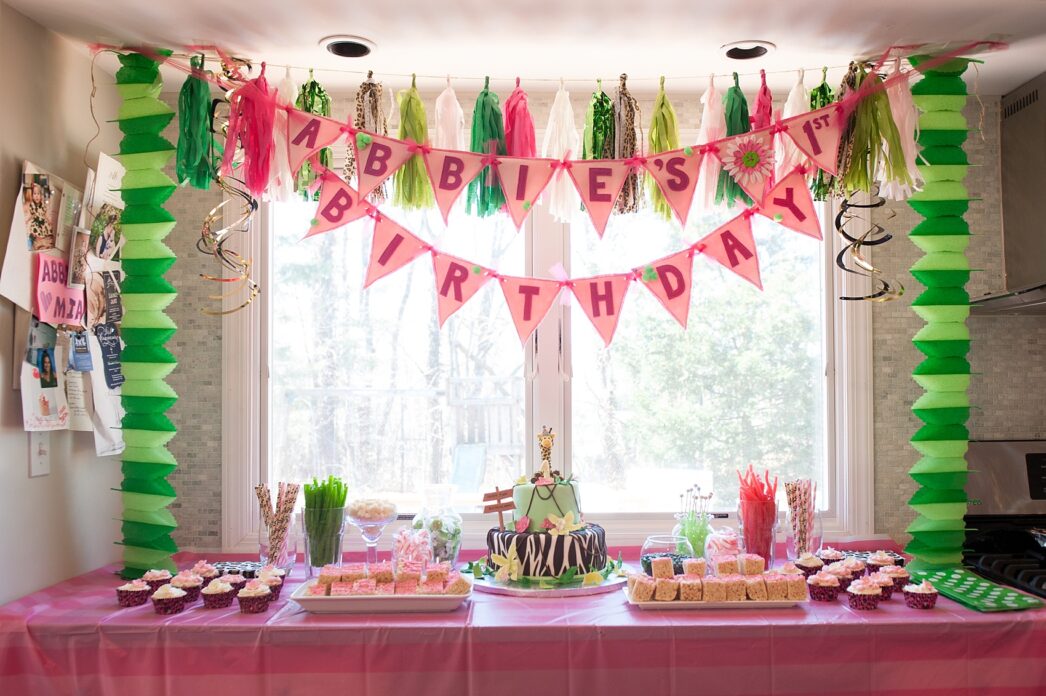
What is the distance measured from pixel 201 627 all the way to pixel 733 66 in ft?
6.72

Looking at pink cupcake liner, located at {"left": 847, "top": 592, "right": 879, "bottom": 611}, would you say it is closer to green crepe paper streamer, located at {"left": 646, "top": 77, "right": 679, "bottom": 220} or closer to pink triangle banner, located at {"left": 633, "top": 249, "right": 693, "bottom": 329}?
pink triangle banner, located at {"left": 633, "top": 249, "right": 693, "bottom": 329}

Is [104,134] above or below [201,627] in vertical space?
above

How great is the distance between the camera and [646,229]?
2.97m

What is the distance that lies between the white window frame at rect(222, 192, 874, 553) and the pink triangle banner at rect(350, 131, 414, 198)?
0.65m

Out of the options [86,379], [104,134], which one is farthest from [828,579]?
[104,134]

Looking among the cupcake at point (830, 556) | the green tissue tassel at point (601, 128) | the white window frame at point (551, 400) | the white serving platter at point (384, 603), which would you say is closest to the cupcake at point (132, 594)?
the white serving platter at point (384, 603)

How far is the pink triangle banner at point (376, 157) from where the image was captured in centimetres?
239

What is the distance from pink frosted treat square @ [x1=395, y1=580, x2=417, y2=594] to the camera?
2178mm

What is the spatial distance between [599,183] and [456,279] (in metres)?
0.46

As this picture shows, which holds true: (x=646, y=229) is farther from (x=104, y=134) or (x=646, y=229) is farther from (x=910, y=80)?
(x=104, y=134)

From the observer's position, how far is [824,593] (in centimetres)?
223

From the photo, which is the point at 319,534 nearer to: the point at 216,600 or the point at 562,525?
the point at 216,600

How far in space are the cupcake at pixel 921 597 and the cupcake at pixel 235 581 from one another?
161 centimetres

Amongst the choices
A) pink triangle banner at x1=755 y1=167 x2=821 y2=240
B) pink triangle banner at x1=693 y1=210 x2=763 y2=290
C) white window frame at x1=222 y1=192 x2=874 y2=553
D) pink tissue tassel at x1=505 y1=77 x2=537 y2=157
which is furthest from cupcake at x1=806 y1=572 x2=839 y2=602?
pink tissue tassel at x1=505 y1=77 x2=537 y2=157
